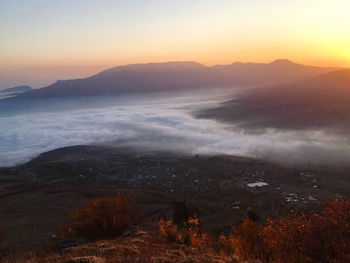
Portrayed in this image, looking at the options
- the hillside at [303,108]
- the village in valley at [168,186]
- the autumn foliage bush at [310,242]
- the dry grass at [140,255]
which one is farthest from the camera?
the hillside at [303,108]

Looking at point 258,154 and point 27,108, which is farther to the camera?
point 27,108

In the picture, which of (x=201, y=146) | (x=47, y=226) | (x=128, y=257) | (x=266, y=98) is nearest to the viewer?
(x=128, y=257)

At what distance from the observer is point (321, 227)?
8.41 m

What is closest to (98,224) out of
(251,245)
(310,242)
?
(251,245)

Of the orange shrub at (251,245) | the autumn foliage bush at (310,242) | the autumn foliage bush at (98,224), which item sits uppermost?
the autumn foliage bush at (310,242)

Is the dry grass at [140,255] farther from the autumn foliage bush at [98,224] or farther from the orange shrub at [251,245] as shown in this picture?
the autumn foliage bush at [98,224]

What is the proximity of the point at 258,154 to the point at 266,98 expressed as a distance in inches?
2289

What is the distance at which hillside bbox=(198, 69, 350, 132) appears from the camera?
75.3 meters

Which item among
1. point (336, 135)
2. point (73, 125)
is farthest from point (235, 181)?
point (73, 125)

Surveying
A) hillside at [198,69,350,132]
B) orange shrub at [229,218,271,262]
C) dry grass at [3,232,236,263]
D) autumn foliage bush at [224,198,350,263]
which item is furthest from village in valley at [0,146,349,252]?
hillside at [198,69,350,132]

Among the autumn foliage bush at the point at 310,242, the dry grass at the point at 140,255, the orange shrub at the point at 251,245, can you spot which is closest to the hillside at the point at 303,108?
the orange shrub at the point at 251,245

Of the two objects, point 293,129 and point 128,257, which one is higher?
point 128,257

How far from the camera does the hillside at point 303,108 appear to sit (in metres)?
75.3

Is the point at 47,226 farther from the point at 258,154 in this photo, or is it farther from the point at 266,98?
the point at 266,98
